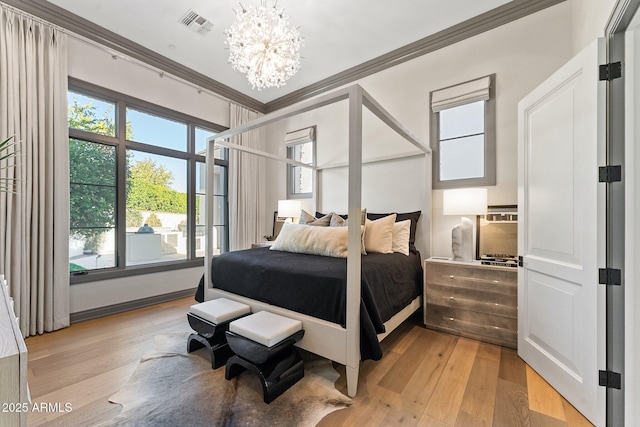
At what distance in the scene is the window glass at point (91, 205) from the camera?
2895 mm

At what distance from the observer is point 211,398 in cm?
161

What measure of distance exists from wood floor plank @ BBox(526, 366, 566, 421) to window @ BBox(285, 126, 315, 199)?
331cm

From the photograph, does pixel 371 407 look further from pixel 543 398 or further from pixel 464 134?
pixel 464 134

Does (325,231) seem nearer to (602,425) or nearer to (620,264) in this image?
(620,264)

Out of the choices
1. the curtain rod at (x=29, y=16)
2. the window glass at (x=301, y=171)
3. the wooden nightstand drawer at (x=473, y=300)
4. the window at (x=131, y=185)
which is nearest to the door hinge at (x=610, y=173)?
the wooden nightstand drawer at (x=473, y=300)

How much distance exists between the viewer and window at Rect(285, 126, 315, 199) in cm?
428

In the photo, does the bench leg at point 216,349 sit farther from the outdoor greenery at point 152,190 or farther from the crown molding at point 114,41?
the crown molding at point 114,41

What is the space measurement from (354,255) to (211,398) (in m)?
1.21

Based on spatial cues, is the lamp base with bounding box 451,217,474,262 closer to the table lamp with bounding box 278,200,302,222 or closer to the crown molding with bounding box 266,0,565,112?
the crown molding with bounding box 266,0,565,112

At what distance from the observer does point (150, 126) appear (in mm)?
3525

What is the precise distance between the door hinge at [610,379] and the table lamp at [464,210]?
1199 millimetres

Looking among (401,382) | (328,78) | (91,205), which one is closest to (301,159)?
(328,78)

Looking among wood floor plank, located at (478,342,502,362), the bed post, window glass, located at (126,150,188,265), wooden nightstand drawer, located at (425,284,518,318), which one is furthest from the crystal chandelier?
wood floor plank, located at (478,342,502,362)

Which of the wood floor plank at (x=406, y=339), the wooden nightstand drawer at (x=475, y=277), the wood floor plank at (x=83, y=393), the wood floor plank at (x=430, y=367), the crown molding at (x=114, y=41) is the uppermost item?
the crown molding at (x=114, y=41)
